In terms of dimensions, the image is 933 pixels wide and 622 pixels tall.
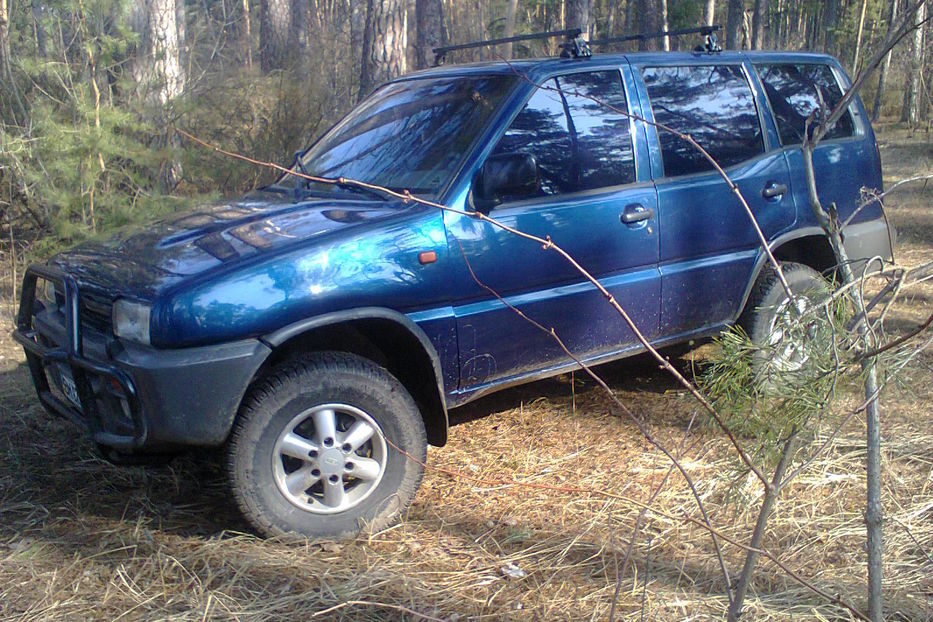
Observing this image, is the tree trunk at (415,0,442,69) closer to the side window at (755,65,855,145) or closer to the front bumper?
the side window at (755,65,855,145)

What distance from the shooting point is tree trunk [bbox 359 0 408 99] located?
10.3 metres

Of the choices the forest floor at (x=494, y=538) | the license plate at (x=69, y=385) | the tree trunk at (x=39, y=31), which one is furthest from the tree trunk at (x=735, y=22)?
the license plate at (x=69, y=385)

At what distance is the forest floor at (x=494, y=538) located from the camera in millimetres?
3145

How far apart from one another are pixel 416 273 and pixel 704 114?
7.07 feet

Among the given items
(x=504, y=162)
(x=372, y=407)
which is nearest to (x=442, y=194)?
(x=504, y=162)

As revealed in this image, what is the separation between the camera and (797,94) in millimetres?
5352

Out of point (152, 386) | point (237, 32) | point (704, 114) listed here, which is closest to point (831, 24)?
point (237, 32)

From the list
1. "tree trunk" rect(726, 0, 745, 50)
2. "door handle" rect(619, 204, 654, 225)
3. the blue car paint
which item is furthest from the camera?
"tree trunk" rect(726, 0, 745, 50)

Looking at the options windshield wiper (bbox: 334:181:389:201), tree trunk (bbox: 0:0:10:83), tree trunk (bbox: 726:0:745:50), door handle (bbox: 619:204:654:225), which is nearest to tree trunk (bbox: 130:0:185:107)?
tree trunk (bbox: 0:0:10:83)

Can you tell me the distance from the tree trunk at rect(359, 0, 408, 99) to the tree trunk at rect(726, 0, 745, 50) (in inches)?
423

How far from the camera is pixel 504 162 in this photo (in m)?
3.84

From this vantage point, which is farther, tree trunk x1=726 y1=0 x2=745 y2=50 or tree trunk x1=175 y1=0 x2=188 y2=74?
tree trunk x1=726 y1=0 x2=745 y2=50

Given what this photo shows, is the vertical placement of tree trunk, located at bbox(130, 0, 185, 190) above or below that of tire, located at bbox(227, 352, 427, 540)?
above

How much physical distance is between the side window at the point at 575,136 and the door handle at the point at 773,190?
94cm
